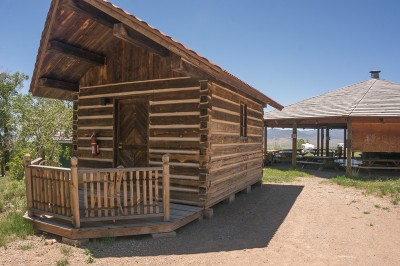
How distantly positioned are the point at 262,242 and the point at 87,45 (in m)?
6.34

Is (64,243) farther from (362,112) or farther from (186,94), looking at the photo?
(362,112)

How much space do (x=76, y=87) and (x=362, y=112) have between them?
12.7 m

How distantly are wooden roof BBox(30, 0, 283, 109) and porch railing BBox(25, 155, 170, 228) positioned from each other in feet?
6.92

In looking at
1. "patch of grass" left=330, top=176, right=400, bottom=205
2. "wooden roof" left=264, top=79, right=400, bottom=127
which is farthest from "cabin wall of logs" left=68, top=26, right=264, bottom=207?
"wooden roof" left=264, top=79, right=400, bottom=127

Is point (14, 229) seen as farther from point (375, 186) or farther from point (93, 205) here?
point (375, 186)

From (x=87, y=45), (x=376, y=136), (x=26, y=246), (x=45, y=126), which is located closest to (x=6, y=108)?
(x=45, y=126)

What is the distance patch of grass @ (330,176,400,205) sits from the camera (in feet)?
32.9

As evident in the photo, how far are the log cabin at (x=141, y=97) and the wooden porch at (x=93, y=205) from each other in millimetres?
254

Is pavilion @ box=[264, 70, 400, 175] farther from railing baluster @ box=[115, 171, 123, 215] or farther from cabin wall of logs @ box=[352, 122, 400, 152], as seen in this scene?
railing baluster @ box=[115, 171, 123, 215]

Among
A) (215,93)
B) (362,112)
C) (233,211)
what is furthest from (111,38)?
(362,112)

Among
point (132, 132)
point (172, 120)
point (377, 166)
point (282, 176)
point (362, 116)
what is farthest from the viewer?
point (377, 166)

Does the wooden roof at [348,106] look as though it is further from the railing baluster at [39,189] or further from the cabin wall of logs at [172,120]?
the railing baluster at [39,189]

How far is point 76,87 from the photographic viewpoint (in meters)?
9.07

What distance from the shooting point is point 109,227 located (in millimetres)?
5500
